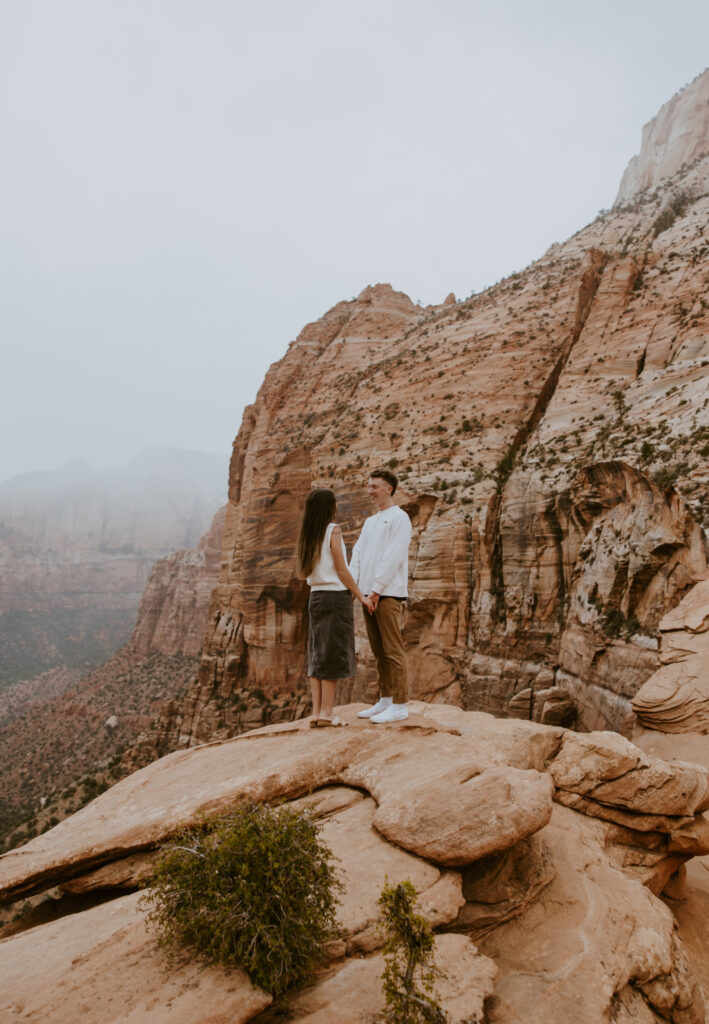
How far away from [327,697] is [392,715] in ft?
2.49

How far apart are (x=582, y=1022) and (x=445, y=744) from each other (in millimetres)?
2383

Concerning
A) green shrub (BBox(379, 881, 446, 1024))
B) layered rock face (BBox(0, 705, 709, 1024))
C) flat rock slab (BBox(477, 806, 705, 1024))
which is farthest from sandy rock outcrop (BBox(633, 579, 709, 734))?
green shrub (BBox(379, 881, 446, 1024))

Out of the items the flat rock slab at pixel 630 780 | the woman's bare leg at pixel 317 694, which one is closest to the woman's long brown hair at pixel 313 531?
the woman's bare leg at pixel 317 694

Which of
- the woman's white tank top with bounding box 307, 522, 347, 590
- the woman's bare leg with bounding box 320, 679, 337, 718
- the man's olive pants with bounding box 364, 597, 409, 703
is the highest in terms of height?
the woman's white tank top with bounding box 307, 522, 347, 590

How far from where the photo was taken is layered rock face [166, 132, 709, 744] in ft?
50.6

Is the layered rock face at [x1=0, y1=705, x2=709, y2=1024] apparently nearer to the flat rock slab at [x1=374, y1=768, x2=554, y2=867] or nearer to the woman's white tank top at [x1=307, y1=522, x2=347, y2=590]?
the flat rock slab at [x1=374, y1=768, x2=554, y2=867]

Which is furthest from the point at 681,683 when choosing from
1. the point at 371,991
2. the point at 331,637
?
the point at 371,991

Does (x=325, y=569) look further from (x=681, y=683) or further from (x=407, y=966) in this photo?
(x=681, y=683)

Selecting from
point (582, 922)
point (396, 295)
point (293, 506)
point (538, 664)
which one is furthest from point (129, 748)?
point (396, 295)

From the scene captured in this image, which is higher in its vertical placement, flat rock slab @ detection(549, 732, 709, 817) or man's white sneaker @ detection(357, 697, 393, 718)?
man's white sneaker @ detection(357, 697, 393, 718)

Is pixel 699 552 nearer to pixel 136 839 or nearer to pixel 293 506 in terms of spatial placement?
pixel 136 839

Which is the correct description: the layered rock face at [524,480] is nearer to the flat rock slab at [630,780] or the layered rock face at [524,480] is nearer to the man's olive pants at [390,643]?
the flat rock slab at [630,780]

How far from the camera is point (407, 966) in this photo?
2.59 metres

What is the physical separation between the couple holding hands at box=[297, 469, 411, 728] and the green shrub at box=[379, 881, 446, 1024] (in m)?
2.87
